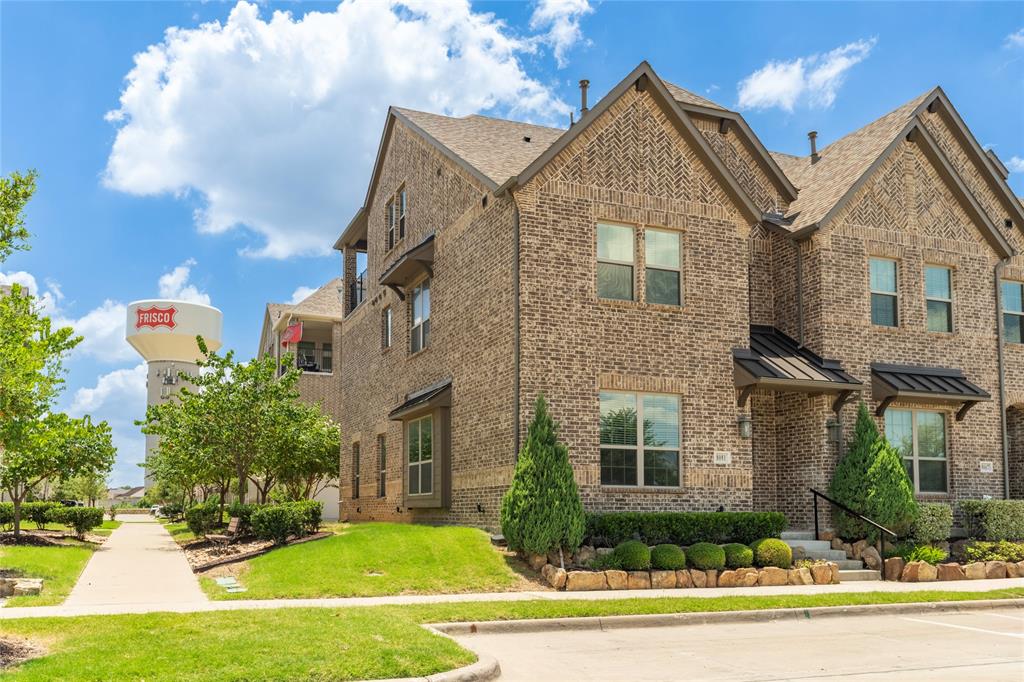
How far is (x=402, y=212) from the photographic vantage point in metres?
27.8

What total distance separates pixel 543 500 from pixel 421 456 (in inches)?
288

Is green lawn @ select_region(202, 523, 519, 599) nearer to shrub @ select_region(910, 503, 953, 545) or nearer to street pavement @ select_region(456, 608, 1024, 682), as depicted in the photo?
street pavement @ select_region(456, 608, 1024, 682)

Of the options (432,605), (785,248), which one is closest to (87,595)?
(432,605)

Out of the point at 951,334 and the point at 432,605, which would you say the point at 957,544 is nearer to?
the point at 951,334

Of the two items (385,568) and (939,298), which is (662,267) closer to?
(939,298)

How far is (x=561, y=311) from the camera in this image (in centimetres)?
1930

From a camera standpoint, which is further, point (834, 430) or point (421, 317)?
point (421, 317)

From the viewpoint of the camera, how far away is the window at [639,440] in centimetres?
1939

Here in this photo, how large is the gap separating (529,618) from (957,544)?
12.6 m

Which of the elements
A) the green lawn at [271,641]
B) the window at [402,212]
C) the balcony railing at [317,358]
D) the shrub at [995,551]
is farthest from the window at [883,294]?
the balcony railing at [317,358]

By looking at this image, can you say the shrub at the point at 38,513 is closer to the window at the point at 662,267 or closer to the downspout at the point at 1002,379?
the window at the point at 662,267

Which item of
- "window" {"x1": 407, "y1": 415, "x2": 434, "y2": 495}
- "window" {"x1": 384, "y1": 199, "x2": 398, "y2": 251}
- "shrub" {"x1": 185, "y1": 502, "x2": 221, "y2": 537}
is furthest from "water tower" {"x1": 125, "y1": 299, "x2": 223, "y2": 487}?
"window" {"x1": 407, "y1": 415, "x2": 434, "y2": 495}

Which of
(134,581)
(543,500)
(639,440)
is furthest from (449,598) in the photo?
(134,581)

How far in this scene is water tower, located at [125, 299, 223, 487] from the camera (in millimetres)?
98812
